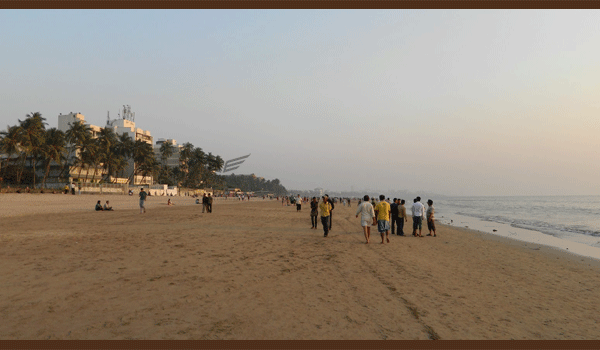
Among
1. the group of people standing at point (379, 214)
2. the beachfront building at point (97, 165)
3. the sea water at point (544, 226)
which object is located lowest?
the sea water at point (544, 226)

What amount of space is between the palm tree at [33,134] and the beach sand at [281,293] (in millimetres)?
55439

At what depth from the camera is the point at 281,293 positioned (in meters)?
5.70

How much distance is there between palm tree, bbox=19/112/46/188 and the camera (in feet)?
170

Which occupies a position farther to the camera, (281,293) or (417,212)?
(417,212)

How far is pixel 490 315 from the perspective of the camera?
4.94 m

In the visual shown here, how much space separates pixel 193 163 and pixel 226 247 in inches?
4089

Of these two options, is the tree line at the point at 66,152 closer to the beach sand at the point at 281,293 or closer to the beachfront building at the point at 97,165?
the beachfront building at the point at 97,165

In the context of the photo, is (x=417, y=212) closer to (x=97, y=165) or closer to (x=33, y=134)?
(x=33, y=134)

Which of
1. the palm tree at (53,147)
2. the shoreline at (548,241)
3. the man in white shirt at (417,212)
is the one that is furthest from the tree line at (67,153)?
the shoreline at (548,241)

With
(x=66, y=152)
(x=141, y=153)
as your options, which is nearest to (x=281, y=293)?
(x=66, y=152)

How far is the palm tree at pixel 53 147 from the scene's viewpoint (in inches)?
2154

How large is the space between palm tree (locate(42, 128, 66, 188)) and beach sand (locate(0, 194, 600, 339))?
56812 millimetres

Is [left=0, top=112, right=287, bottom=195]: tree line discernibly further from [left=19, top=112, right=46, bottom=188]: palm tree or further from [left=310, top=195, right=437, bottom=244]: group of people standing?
[left=310, top=195, right=437, bottom=244]: group of people standing

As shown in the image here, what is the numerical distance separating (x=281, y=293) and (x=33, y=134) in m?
65.8
